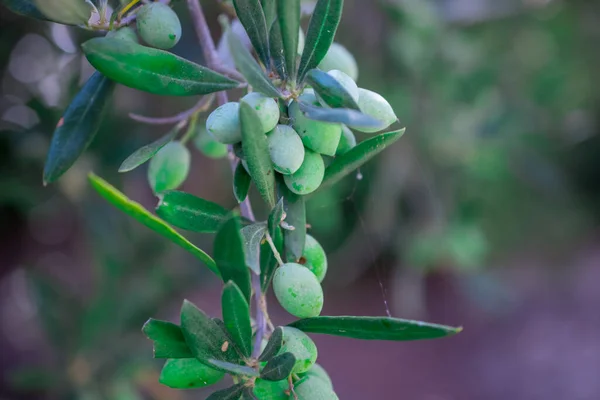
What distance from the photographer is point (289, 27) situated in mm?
485

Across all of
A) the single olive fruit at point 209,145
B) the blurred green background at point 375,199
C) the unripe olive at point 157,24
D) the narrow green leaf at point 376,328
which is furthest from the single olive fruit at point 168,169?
the blurred green background at point 375,199

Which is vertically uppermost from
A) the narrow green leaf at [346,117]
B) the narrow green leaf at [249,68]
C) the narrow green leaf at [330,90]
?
the narrow green leaf at [249,68]

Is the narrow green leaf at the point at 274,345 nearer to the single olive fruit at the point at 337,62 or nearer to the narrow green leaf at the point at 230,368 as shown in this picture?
the narrow green leaf at the point at 230,368

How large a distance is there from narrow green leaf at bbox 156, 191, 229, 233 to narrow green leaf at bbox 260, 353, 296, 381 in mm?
150

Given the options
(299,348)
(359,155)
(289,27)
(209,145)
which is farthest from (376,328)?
(209,145)

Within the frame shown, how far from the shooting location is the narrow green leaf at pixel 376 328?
436 mm

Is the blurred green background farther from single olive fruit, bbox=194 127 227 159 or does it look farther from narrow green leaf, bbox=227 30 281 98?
narrow green leaf, bbox=227 30 281 98

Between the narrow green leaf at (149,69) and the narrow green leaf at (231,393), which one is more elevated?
the narrow green leaf at (149,69)

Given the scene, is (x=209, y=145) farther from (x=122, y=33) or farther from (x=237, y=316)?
(x=237, y=316)

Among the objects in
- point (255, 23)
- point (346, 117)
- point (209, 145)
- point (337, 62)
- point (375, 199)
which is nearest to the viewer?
point (346, 117)

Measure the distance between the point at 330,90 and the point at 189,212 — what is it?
19 cm

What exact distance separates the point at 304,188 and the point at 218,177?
5.80ft

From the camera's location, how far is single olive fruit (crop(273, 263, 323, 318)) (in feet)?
Answer: 1.59

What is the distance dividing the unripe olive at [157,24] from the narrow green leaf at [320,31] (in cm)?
15
